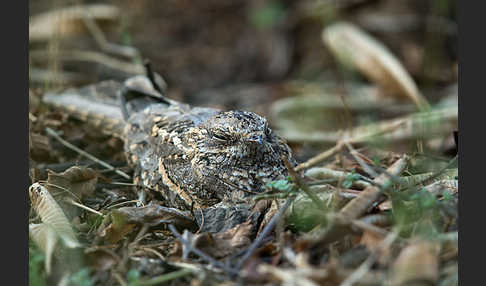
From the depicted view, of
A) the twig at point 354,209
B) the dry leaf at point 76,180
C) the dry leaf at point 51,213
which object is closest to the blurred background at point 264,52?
the dry leaf at point 76,180

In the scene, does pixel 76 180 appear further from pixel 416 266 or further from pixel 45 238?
pixel 416 266

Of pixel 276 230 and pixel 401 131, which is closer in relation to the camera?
pixel 276 230

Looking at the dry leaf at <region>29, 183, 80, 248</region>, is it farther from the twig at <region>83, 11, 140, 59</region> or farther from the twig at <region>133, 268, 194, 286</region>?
the twig at <region>83, 11, 140, 59</region>

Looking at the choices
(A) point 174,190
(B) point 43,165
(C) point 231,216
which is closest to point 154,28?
(B) point 43,165

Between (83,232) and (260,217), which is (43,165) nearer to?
(83,232)

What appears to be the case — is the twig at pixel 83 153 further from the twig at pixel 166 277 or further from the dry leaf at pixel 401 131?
the twig at pixel 166 277

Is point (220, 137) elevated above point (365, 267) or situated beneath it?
elevated above

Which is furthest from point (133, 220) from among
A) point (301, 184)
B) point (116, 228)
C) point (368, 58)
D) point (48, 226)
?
point (368, 58)
